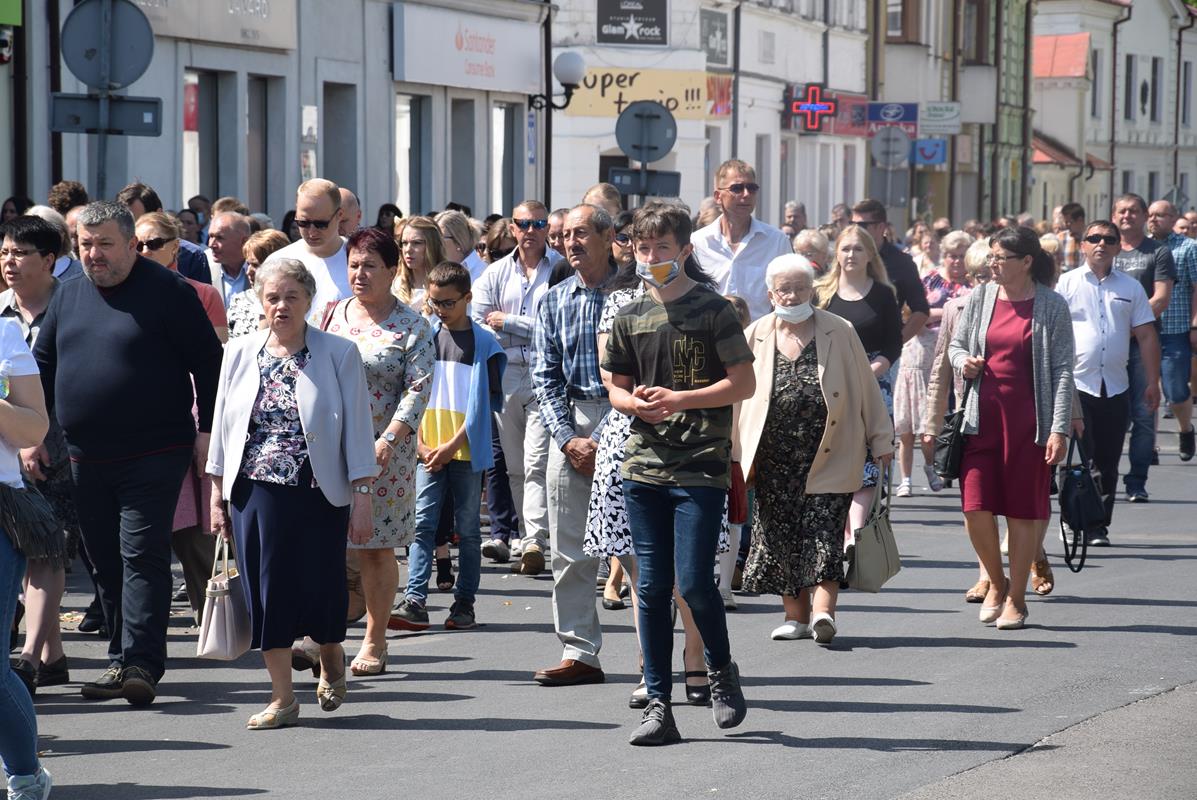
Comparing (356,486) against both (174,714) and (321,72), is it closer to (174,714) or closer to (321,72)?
(174,714)

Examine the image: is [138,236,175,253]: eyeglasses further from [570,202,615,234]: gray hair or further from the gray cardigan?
the gray cardigan

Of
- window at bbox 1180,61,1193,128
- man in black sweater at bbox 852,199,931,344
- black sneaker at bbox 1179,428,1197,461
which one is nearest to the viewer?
man in black sweater at bbox 852,199,931,344

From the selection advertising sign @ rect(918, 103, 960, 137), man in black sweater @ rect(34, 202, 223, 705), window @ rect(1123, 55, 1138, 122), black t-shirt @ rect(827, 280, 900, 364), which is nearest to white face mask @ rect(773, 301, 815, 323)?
black t-shirt @ rect(827, 280, 900, 364)

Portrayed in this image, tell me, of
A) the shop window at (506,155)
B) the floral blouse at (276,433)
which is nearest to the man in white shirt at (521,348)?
the floral blouse at (276,433)

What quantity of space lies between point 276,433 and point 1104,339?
7.41 m

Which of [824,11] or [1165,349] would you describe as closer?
[1165,349]

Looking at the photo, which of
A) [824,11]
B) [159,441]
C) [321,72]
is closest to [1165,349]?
[321,72]

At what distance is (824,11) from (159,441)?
3898cm

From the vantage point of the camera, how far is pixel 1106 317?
14266mm

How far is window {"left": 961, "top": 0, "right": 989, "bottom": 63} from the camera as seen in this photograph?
59.2 metres

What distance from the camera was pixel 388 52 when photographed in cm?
2700

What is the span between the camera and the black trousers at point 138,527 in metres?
8.77

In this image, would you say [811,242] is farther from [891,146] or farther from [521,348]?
[891,146]

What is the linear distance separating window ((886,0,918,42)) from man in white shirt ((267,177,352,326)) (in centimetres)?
4417
